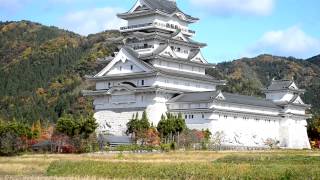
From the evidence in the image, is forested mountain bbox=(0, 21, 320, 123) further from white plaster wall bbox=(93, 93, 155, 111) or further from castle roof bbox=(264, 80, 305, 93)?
castle roof bbox=(264, 80, 305, 93)

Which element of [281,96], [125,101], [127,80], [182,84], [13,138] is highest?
[127,80]

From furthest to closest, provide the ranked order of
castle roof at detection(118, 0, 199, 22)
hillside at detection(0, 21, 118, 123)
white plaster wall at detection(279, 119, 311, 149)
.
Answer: hillside at detection(0, 21, 118, 123) < white plaster wall at detection(279, 119, 311, 149) < castle roof at detection(118, 0, 199, 22)

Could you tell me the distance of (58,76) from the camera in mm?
156750

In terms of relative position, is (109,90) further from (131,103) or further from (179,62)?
(179,62)

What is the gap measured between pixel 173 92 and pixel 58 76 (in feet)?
298

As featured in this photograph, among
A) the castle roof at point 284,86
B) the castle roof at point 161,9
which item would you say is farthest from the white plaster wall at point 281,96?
the castle roof at point 161,9

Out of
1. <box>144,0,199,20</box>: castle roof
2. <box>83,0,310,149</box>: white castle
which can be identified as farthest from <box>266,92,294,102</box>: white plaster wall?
<box>144,0,199,20</box>: castle roof

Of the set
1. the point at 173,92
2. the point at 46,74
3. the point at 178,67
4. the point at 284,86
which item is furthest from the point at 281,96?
the point at 46,74

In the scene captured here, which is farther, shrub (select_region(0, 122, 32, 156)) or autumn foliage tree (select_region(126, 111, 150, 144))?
autumn foliage tree (select_region(126, 111, 150, 144))

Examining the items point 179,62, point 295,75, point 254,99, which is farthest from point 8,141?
point 295,75

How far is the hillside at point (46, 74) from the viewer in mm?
125125

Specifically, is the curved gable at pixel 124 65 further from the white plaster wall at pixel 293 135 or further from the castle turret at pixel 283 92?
the white plaster wall at pixel 293 135

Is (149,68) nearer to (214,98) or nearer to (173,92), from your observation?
(173,92)

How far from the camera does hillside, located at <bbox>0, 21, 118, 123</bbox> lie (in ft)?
411
